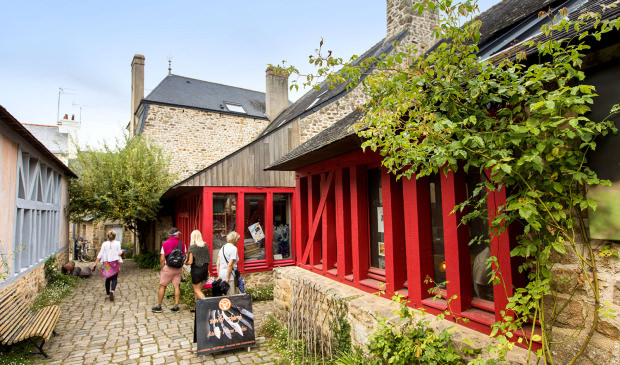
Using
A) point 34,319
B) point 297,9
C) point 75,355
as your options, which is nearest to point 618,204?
point 297,9

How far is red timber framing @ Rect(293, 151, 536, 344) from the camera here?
287 cm

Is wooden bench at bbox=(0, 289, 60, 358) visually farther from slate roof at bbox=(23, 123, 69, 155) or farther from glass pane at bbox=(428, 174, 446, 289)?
slate roof at bbox=(23, 123, 69, 155)

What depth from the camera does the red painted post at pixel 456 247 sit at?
9.82 ft

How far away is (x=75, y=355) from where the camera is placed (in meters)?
4.90

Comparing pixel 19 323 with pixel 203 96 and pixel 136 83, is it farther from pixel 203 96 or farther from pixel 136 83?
pixel 136 83

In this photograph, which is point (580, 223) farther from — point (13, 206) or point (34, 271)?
point (34, 271)

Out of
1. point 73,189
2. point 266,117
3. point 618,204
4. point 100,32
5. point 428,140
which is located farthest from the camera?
point 266,117

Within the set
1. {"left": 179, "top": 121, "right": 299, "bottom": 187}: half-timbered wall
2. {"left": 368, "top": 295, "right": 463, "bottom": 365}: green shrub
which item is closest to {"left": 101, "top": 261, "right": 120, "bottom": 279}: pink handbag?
{"left": 179, "top": 121, "right": 299, "bottom": 187}: half-timbered wall

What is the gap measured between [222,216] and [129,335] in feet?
12.2

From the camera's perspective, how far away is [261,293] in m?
8.35

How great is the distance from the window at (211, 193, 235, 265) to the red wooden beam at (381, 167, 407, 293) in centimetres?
574

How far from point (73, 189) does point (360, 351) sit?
13184 mm

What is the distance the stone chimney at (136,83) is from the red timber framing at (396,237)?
14.0 metres

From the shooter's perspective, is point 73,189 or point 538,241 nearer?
point 538,241
